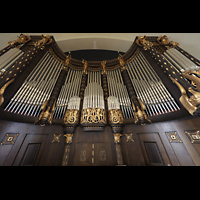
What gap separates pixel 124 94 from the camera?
405cm

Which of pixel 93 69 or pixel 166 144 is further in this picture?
pixel 93 69

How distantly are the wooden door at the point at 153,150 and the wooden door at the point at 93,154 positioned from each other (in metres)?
1.17

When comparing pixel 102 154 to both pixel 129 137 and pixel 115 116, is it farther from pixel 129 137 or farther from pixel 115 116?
pixel 115 116

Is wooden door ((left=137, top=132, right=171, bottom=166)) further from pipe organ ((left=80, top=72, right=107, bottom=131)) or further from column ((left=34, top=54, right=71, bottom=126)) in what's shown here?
column ((left=34, top=54, right=71, bottom=126))

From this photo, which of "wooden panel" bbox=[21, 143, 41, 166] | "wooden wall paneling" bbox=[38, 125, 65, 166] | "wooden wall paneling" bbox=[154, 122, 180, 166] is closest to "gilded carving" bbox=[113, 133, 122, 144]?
"wooden wall paneling" bbox=[154, 122, 180, 166]

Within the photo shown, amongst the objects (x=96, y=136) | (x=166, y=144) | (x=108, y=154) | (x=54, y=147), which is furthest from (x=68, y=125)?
(x=166, y=144)

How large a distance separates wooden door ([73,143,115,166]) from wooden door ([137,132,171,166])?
1.17 m

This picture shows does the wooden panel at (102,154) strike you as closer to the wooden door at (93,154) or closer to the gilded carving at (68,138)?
the wooden door at (93,154)

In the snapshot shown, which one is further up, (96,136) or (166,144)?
(96,136)

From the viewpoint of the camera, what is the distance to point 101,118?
3.22 meters

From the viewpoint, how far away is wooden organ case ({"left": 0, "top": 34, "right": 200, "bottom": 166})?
103 inches

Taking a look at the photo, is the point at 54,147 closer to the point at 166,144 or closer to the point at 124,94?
the point at 124,94

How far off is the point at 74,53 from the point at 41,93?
4838mm

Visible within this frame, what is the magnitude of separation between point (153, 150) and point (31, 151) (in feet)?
13.2
